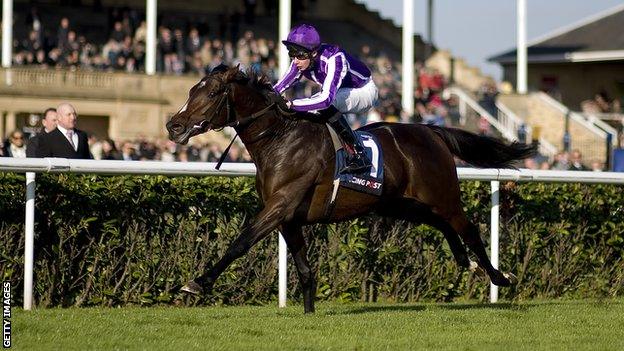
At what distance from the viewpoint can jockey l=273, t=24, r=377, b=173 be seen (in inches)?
320

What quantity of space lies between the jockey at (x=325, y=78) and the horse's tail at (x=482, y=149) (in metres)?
1.00

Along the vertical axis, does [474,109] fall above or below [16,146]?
above

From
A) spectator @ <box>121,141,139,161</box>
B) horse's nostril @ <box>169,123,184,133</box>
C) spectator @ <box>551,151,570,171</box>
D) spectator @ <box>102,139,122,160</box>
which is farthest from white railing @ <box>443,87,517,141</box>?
horse's nostril @ <box>169,123,184,133</box>

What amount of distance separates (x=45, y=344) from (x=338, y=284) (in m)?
3.42

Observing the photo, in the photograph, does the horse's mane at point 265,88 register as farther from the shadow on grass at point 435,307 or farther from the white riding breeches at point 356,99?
the shadow on grass at point 435,307

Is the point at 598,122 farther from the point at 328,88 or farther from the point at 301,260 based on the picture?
the point at 328,88

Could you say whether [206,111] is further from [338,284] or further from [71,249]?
[338,284]

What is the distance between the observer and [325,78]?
824cm

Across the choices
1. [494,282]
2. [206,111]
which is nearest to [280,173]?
[206,111]

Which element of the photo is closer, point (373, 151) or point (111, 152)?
point (373, 151)

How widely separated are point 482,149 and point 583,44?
27.5 metres

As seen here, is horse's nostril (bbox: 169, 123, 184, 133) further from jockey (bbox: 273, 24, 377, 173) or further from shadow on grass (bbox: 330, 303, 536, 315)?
shadow on grass (bbox: 330, 303, 536, 315)

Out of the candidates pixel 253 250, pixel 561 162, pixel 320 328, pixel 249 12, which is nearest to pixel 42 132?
pixel 253 250

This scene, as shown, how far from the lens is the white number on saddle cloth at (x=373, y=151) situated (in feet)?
27.4
